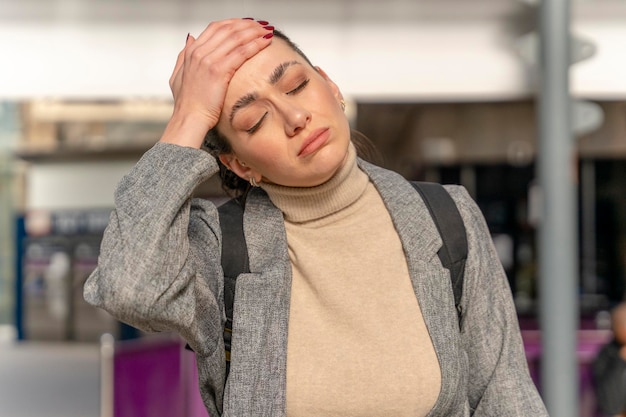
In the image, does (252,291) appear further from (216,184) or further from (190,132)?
(216,184)

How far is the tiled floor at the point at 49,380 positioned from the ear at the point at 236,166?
19.3 feet

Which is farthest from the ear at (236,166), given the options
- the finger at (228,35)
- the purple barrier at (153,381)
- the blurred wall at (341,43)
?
the purple barrier at (153,381)

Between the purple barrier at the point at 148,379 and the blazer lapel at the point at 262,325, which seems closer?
the blazer lapel at the point at 262,325

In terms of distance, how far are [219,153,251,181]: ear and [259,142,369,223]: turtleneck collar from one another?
0.11 feet

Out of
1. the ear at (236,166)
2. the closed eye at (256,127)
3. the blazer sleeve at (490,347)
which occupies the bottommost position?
the blazer sleeve at (490,347)

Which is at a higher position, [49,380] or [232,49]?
[232,49]

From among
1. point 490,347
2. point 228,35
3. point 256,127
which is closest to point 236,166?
point 256,127

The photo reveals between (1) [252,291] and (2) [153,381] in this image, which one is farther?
(2) [153,381]

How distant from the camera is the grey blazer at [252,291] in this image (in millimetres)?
1506

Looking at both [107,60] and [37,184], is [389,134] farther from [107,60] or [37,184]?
[107,60]

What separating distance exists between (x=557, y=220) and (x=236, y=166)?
2.76 meters

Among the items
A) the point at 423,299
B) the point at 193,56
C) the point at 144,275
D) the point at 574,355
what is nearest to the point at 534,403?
the point at 423,299

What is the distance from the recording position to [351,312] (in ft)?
5.19

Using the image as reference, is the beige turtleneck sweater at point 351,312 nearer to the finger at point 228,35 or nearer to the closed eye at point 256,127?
the closed eye at point 256,127
